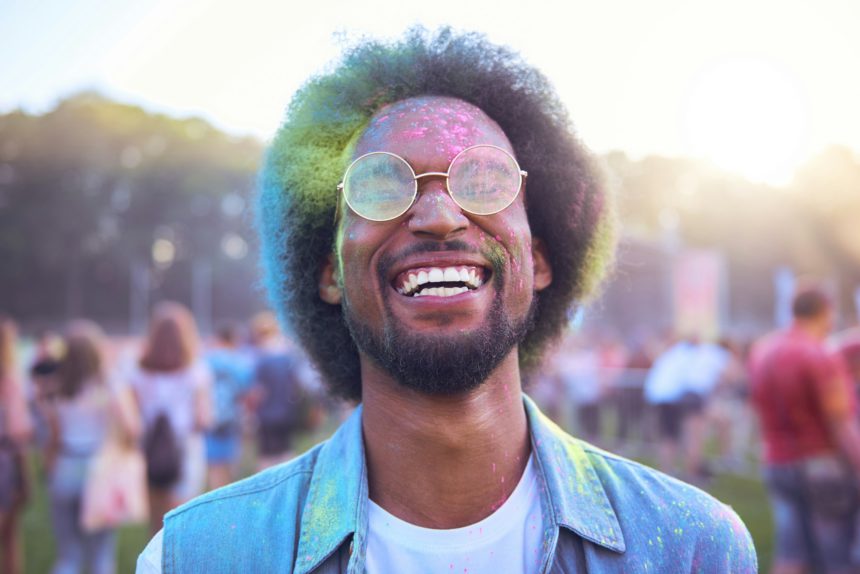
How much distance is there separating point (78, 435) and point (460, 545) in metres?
4.76

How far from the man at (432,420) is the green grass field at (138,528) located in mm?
5028

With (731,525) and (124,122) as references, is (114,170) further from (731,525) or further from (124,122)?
(731,525)

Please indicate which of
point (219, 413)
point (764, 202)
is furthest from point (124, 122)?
point (219, 413)

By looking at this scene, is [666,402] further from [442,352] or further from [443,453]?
[442,352]

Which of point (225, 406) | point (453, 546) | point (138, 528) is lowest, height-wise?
point (138, 528)

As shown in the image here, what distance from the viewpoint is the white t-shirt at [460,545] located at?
1.76 metres

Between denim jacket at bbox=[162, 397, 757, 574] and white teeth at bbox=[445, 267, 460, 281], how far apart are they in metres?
0.53

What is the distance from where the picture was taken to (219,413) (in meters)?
7.58

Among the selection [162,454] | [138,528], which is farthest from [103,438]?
[138,528]

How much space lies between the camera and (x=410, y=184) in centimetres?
196

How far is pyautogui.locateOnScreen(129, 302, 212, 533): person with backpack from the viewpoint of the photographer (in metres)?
5.90

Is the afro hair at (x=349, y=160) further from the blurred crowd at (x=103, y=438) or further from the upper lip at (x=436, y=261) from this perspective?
the blurred crowd at (x=103, y=438)

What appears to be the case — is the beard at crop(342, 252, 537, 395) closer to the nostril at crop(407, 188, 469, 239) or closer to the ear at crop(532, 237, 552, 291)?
the nostril at crop(407, 188, 469, 239)

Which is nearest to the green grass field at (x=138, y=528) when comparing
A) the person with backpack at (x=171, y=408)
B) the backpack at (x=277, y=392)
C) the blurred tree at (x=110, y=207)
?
the person with backpack at (x=171, y=408)
